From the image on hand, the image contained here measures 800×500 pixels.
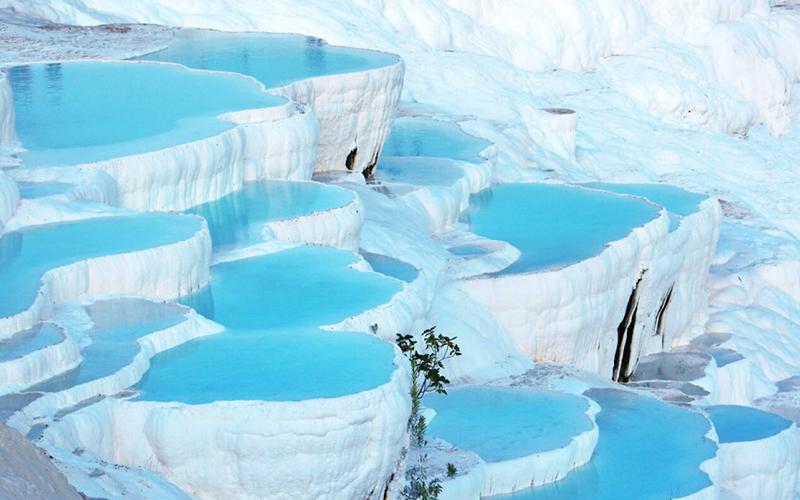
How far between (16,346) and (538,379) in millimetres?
5418

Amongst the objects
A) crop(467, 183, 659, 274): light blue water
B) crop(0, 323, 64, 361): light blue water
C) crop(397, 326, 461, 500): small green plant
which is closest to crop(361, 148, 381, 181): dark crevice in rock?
crop(467, 183, 659, 274): light blue water

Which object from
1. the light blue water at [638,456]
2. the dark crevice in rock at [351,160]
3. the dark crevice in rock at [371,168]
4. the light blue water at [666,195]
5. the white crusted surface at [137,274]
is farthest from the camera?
the light blue water at [666,195]

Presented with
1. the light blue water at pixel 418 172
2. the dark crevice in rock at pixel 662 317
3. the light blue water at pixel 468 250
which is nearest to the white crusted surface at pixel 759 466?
the light blue water at pixel 468 250

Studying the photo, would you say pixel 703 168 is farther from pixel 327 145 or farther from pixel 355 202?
pixel 355 202

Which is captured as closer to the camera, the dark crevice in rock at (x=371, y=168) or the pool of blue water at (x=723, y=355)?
the pool of blue water at (x=723, y=355)

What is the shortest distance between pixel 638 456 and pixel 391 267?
8.50 ft

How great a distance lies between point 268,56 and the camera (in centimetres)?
1421

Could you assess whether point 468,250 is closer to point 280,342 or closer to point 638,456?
point 638,456

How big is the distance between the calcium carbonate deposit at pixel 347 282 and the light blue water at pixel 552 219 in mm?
51

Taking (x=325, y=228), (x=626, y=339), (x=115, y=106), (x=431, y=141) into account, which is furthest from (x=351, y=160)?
(x=325, y=228)

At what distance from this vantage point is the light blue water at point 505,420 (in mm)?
8414

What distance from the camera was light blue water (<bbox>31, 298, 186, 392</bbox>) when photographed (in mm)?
6227

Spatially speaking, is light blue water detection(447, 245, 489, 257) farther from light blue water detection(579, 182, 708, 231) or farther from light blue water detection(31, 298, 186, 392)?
light blue water detection(31, 298, 186, 392)

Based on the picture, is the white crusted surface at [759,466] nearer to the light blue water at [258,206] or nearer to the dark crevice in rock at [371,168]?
the light blue water at [258,206]
